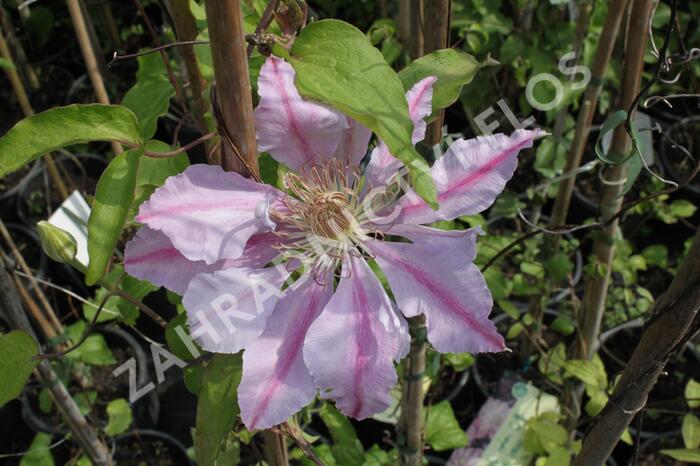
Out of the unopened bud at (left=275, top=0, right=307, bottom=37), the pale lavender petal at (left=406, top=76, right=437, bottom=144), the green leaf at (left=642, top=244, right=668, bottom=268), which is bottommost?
the green leaf at (left=642, top=244, right=668, bottom=268)

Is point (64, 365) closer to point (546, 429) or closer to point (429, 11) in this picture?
point (546, 429)

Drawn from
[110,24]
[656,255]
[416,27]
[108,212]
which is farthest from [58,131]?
[110,24]

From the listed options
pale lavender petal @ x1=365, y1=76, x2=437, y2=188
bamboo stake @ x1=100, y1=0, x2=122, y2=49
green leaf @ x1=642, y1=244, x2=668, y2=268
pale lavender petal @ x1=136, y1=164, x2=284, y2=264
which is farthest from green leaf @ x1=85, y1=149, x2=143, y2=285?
bamboo stake @ x1=100, y1=0, x2=122, y2=49

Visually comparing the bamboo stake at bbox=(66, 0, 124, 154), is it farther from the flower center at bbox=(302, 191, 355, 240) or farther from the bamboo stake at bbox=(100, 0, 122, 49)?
the bamboo stake at bbox=(100, 0, 122, 49)

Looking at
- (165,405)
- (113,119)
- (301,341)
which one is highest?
(113,119)

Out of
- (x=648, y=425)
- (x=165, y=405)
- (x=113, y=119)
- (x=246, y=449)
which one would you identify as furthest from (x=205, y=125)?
(x=648, y=425)

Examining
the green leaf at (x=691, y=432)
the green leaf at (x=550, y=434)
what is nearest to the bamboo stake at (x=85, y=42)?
the green leaf at (x=550, y=434)
